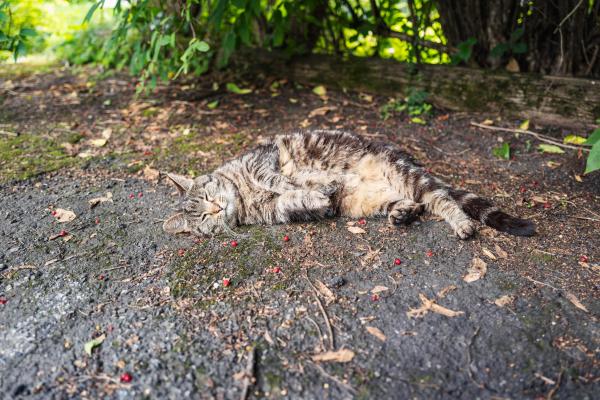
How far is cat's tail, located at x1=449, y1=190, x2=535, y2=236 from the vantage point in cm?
325

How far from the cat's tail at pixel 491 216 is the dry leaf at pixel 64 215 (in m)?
2.97

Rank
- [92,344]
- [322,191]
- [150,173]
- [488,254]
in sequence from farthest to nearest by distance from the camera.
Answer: [150,173]
[322,191]
[488,254]
[92,344]

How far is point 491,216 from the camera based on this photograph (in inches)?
131

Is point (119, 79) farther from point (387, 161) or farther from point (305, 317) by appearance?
point (305, 317)

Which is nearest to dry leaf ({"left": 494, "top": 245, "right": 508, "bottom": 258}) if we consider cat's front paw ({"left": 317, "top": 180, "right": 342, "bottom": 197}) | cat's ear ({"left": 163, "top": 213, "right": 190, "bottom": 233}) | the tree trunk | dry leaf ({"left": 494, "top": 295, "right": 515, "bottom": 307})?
dry leaf ({"left": 494, "top": 295, "right": 515, "bottom": 307})

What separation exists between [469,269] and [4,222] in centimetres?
345

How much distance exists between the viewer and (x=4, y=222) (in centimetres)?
368

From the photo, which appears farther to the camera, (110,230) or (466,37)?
(466,37)

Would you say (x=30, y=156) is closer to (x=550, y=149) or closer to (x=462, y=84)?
(x=462, y=84)

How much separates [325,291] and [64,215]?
7.42 feet

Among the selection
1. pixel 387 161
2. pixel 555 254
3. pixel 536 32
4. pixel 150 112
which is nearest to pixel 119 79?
pixel 150 112

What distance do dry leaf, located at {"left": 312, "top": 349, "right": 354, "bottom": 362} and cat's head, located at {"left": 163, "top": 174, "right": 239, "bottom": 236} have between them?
5.01ft

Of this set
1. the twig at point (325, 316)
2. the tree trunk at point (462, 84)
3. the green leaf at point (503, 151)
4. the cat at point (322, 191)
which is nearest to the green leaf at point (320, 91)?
the tree trunk at point (462, 84)

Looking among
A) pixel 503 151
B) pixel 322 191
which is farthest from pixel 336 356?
pixel 503 151
